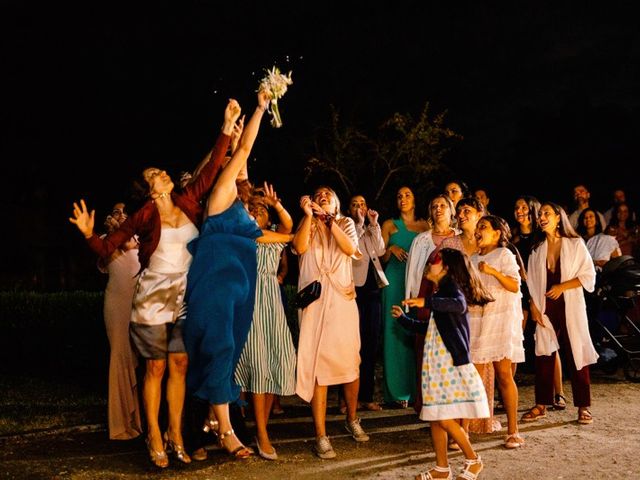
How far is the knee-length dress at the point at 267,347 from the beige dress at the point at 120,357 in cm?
115

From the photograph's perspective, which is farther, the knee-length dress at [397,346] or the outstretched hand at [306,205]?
the knee-length dress at [397,346]

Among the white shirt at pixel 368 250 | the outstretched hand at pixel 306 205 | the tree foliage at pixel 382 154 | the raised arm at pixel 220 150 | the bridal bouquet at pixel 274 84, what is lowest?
the white shirt at pixel 368 250

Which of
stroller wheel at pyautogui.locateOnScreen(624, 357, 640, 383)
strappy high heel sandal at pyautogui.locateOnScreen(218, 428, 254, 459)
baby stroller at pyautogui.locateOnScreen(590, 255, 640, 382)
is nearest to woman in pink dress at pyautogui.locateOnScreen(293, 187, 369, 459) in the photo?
strappy high heel sandal at pyautogui.locateOnScreen(218, 428, 254, 459)

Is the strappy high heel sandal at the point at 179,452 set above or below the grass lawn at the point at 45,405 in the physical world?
below

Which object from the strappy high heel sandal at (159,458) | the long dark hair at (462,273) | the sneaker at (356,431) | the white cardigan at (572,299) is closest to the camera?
the long dark hair at (462,273)

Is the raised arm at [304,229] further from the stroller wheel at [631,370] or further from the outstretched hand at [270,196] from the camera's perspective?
the stroller wheel at [631,370]

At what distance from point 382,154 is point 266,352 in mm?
13089

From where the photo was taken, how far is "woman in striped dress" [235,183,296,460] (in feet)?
20.7

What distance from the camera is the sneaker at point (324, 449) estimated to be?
6.24 metres

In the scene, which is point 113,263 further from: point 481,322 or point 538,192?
point 538,192

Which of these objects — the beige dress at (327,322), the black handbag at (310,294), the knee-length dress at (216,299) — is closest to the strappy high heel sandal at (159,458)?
the knee-length dress at (216,299)

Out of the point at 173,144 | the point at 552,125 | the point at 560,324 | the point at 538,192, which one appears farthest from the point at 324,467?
the point at 552,125

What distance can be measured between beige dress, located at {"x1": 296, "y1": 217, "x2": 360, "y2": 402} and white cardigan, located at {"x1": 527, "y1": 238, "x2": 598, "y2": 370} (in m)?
2.05

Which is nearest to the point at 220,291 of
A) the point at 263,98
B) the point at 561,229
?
the point at 263,98
